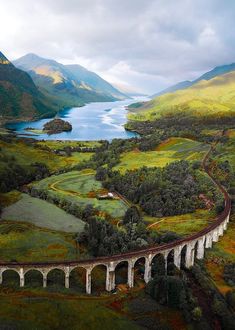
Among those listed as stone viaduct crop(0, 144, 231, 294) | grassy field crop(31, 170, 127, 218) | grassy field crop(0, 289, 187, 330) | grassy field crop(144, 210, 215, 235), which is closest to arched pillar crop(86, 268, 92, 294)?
stone viaduct crop(0, 144, 231, 294)

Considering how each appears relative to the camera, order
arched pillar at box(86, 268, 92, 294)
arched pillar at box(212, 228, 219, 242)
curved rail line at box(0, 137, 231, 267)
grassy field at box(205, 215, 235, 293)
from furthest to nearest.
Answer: arched pillar at box(212, 228, 219, 242) < grassy field at box(205, 215, 235, 293) < arched pillar at box(86, 268, 92, 294) < curved rail line at box(0, 137, 231, 267)

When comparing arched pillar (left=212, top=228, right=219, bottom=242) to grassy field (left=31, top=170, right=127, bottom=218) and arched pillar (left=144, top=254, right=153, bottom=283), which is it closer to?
arched pillar (left=144, top=254, right=153, bottom=283)

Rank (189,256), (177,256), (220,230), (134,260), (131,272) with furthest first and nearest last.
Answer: (220,230), (189,256), (177,256), (134,260), (131,272)

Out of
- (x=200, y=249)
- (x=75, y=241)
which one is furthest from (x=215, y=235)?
(x=75, y=241)

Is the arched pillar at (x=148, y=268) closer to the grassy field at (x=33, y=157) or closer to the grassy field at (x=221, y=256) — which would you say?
the grassy field at (x=221, y=256)

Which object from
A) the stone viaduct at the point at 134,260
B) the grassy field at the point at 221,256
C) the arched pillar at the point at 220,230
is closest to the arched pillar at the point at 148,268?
the stone viaduct at the point at 134,260

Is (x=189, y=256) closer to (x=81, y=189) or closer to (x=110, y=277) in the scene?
(x=110, y=277)
